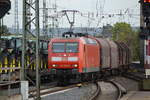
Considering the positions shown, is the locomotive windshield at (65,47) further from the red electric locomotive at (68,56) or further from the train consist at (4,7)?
the train consist at (4,7)

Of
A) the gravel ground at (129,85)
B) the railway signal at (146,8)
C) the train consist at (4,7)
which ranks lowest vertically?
the gravel ground at (129,85)

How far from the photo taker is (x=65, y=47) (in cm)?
2655

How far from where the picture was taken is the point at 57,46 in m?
26.7

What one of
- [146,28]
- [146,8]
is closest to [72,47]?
[146,28]

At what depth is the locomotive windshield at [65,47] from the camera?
26.4 metres

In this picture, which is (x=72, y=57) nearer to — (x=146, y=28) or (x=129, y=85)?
(x=129, y=85)

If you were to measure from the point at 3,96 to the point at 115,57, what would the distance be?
83.3 feet

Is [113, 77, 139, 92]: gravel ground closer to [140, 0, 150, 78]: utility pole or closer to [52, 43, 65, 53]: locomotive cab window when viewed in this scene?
[52, 43, 65, 53]: locomotive cab window

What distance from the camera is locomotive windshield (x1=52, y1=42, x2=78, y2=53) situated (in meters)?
26.4

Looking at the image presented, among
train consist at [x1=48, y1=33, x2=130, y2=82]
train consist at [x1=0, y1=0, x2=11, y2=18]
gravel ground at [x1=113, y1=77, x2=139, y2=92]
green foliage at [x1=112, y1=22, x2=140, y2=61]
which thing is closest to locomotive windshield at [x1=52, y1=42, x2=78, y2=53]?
train consist at [x1=48, y1=33, x2=130, y2=82]

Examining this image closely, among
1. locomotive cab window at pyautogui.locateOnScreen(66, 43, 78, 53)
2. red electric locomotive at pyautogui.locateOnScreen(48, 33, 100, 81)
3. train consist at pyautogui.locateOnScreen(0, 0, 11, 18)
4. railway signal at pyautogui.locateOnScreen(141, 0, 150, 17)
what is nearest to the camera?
train consist at pyautogui.locateOnScreen(0, 0, 11, 18)

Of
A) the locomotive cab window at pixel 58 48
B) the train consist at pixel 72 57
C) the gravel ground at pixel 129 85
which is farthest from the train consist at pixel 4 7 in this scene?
the locomotive cab window at pixel 58 48

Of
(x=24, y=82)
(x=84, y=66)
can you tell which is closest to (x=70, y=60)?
(x=84, y=66)

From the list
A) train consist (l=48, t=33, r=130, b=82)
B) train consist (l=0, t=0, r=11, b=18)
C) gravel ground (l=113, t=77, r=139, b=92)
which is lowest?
gravel ground (l=113, t=77, r=139, b=92)
